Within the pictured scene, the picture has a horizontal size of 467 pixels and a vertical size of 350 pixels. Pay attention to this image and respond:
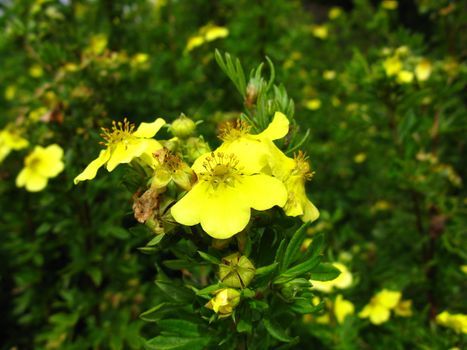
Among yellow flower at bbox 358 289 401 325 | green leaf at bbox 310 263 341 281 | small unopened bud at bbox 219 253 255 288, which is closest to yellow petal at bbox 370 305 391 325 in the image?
yellow flower at bbox 358 289 401 325

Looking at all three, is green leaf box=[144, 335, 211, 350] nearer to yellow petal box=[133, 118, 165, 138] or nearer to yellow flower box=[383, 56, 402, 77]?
yellow petal box=[133, 118, 165, 138]

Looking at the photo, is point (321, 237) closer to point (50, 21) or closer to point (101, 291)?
point (101, 291)

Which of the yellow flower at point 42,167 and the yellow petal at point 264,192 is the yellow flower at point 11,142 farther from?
the yellow petal at point 264,192

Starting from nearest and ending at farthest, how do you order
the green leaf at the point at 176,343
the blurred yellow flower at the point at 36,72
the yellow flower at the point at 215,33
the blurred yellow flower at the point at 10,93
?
1. the green leaf at the point at 176,343
2. the yellow flower at the point at 215,33
3. the blurred yellow flower at the point at 36,72
4. the blurred yellow flower at the point at 10,93

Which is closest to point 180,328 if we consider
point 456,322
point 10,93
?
point 456,322

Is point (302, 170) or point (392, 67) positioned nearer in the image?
point (302, 170)

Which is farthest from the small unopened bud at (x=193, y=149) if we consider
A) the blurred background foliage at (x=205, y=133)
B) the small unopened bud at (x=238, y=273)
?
the blurred background foliage at (x=205, y=133)

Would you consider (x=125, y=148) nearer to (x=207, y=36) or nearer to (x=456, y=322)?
(x=456, y=322)
